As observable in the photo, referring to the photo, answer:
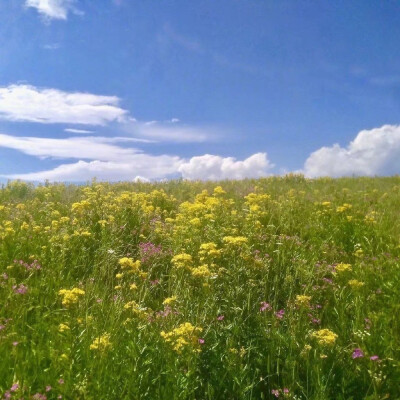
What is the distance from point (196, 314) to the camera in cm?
383

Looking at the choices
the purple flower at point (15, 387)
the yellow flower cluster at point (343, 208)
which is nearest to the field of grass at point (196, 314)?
the purple flower at point (15, 387)

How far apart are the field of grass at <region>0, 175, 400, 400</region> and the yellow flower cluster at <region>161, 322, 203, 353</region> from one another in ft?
0.03

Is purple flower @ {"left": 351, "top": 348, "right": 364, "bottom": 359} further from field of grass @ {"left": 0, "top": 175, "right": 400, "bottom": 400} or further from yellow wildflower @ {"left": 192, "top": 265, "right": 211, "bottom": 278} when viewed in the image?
yellow wildflower @ {"left": 192, "top": 265, "right": 211, "bottom": 278}

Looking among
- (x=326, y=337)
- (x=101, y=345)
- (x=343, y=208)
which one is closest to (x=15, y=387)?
(x=101, y=345)

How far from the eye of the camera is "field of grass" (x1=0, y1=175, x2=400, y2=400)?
2.91 m

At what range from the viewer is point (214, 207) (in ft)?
22.8

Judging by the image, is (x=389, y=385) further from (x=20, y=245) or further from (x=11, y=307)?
(x=20, y=245)

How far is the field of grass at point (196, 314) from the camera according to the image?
9.53ft

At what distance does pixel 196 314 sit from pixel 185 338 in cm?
81

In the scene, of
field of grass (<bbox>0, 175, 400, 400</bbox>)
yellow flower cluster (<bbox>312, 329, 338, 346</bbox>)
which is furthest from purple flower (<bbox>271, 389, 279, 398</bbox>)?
yellow flower cluster (<bbox>312, 329, 338, 346</bbox>)

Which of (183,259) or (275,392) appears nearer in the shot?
(275,392)

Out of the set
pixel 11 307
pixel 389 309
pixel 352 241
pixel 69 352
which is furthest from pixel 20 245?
pixel 352 241

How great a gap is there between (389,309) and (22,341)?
3.15m

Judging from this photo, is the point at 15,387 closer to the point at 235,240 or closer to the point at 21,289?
the point at 21,289
